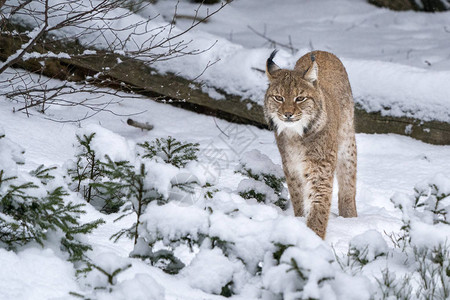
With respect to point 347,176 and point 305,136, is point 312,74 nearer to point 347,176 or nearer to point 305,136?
point 305,136

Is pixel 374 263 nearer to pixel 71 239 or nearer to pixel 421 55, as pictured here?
pixel 71 239

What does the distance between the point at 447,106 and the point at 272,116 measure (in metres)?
2.60

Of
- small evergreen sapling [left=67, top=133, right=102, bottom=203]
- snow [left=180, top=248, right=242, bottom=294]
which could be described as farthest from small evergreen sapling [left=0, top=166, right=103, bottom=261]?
small evergreen sapling [left=67, top=133, right=102, bottom=203]

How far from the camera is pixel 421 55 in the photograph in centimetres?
890

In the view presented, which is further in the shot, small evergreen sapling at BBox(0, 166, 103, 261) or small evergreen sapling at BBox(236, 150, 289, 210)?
small evergreen sapling at BBox(236, 150, 289, 210)

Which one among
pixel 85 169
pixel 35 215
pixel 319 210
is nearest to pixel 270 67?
pixel 319 210

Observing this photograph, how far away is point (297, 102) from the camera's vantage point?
435cm

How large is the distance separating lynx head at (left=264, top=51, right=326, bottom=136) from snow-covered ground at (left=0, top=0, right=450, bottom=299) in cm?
64

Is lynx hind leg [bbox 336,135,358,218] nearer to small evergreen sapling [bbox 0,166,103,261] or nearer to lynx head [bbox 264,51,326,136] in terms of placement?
lynx head [bbox 264,51,326,136]

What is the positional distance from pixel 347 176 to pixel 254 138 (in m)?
1.74

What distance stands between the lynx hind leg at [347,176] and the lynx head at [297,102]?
89 cm

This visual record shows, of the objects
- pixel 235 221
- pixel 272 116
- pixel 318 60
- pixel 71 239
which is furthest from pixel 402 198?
pixel 318 60

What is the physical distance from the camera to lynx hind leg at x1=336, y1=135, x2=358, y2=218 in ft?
17.0

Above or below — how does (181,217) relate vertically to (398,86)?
above
